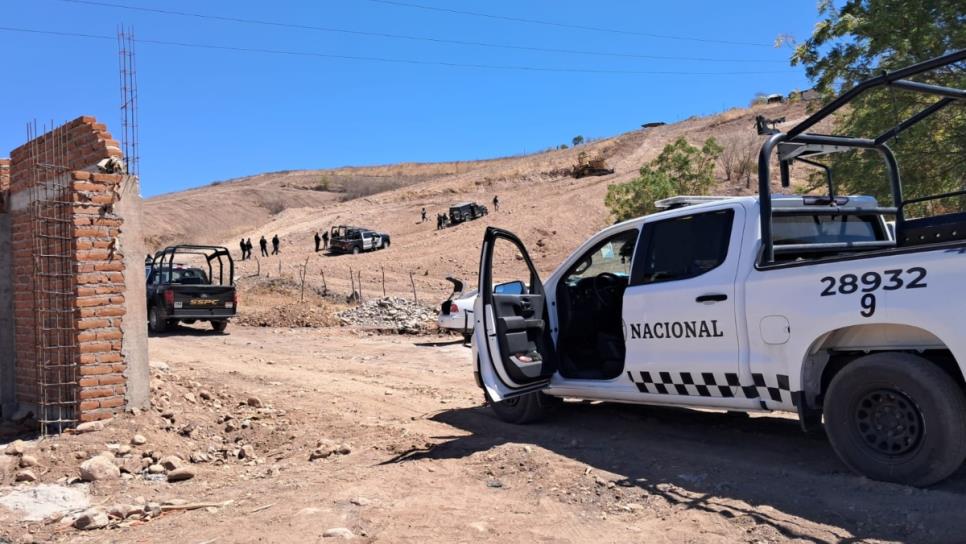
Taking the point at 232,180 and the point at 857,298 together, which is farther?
the point at 232,180

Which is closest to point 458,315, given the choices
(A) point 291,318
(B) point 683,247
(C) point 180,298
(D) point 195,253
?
(D) point 195,253

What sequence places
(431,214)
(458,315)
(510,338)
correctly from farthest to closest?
(431,214) → (458,315) → (510,338)

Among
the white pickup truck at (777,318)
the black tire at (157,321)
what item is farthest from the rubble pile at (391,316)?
the white pickup truck at (777,318)

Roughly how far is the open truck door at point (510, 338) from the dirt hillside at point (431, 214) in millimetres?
22981

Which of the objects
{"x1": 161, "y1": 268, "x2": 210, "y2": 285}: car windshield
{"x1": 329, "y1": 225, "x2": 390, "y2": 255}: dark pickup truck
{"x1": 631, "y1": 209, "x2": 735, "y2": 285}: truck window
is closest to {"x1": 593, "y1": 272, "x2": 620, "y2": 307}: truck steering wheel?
{"x1": 631, "y1": 209, "x2": 735, "y2": 285}: truck window

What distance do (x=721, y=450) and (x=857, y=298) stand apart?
186cm

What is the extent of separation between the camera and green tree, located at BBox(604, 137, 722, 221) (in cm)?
3008

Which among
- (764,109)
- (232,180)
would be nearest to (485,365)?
(764,109)

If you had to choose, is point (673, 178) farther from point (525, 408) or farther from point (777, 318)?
point (777, 318)

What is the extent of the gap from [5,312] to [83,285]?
2083 mm

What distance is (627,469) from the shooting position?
18.4 ft

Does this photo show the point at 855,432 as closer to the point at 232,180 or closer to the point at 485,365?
the point at 485,365

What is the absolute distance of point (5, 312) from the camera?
854 cm

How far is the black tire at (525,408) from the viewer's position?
719 cm
